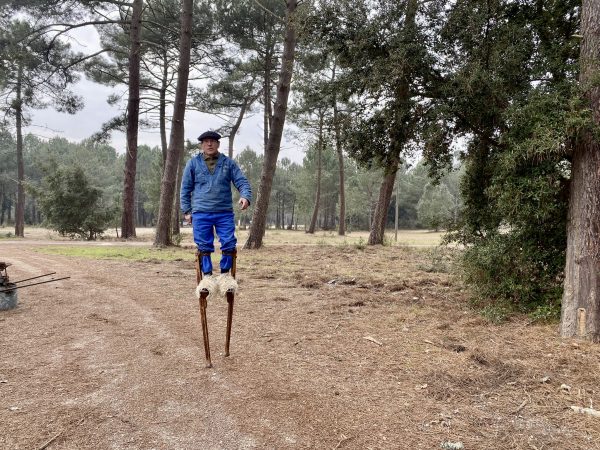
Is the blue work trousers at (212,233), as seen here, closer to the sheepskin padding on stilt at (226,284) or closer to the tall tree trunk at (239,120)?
the sheepskin padding on stilt at (226,284)

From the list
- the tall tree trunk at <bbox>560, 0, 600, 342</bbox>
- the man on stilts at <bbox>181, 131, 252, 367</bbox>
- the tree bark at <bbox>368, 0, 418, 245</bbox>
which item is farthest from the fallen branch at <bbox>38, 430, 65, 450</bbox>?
the tree bark at <bbox>368, 0, 418, 245</bbox>

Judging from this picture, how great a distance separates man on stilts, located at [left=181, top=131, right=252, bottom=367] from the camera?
13.6 feet

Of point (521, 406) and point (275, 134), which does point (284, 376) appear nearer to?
point (521, 406)

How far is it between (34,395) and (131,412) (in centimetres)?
88

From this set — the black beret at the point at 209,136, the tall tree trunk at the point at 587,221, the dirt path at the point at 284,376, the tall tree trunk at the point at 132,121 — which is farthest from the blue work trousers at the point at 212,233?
the tall tree trunk at the point at 132,121

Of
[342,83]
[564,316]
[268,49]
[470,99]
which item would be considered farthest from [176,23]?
[564,316]

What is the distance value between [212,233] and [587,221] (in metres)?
4.35

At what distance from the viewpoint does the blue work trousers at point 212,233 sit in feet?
13.6

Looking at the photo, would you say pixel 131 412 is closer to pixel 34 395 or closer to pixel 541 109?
pixel 34 395

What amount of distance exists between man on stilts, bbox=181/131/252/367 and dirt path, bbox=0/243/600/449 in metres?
0.77

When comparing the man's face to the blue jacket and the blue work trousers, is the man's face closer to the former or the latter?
the blue jacket

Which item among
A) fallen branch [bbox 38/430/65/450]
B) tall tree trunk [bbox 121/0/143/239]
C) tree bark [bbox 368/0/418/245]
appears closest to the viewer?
fallen branch [bbox 38/430/65/450]

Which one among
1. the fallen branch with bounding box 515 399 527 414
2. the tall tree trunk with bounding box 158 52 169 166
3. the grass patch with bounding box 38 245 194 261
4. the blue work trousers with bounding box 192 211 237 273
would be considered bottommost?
the fallen branch with bounding box 515 399 527 414

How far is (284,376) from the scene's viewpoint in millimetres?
3676
